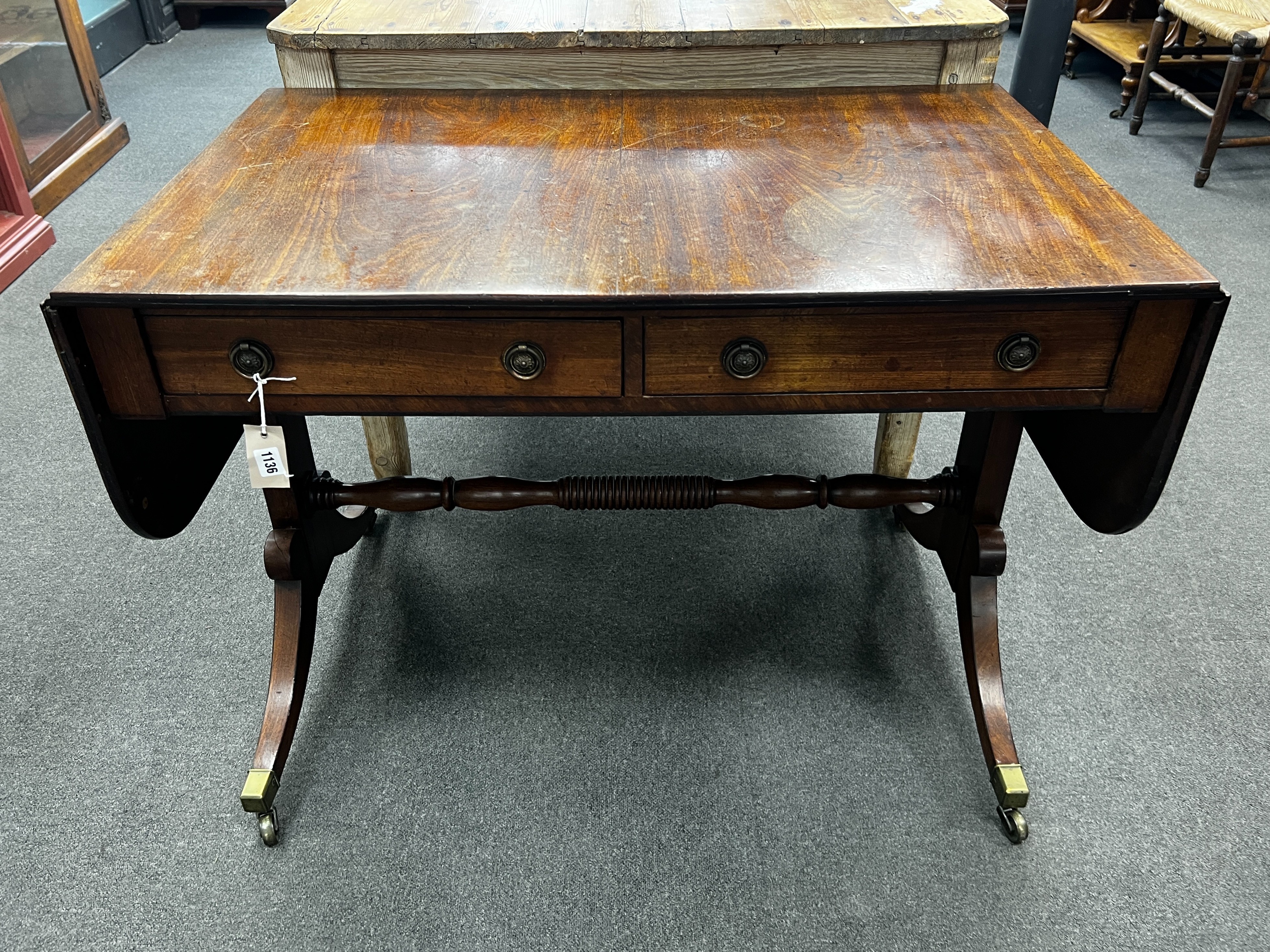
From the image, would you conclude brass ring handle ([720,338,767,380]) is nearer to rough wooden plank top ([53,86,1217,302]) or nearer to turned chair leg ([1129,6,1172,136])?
rough wooden plank top ([53,86,1217,302])

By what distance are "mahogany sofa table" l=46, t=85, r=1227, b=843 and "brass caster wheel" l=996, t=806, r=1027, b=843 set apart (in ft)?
1.33

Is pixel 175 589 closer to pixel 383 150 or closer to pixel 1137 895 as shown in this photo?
pixel 383 150

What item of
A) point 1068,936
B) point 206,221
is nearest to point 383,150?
point 206,221

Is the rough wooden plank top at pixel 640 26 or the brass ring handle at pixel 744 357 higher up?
the rough wooden plank top at pixel 640 26

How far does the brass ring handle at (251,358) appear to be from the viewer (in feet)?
3.27

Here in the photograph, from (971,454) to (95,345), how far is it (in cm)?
114

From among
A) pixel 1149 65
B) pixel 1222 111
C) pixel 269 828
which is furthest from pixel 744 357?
pixel 1149 65

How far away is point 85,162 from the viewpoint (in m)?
3.28

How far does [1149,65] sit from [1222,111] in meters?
0.56

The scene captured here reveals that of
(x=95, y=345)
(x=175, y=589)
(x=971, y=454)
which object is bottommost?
(x=175, y=589)

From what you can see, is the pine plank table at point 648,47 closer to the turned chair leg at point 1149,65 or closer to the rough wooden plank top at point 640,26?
the rough wooden plank top at point 640,26

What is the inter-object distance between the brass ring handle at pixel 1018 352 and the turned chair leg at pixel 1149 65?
3193 millimetres

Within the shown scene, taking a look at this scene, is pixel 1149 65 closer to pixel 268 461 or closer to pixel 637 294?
pixel 637 294

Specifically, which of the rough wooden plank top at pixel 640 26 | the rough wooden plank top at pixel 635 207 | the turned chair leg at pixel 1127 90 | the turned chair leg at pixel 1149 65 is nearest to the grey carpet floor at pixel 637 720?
the rough wooden plank top at pixel 635 207
